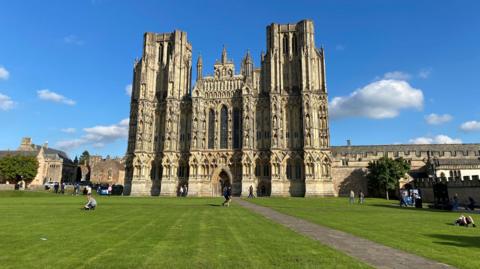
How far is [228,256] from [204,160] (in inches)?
2184

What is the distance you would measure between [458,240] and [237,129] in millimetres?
53688

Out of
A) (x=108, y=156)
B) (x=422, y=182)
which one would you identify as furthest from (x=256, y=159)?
(x=108, y=156)

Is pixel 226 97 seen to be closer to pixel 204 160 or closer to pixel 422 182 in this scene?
pixel 204 160

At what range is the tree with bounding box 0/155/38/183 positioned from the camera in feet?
264

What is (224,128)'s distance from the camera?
66125 mm

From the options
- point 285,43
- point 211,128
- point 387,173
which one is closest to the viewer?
point 387,173

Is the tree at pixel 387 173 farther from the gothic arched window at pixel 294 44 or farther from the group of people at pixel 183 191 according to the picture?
the group of people at pixel 183 191

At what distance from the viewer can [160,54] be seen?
7281 centimetres

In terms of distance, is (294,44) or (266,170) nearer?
(266,170)

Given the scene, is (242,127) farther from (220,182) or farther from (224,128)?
(220,182)

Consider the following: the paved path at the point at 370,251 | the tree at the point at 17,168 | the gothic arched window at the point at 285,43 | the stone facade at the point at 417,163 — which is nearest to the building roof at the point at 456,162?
the stone facade at the point at 417,163

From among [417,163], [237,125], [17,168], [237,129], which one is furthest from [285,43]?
[17,168]

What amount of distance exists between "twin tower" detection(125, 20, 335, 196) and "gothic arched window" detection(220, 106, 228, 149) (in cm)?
20

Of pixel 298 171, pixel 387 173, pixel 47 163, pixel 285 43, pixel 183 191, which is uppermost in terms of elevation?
pixel 285 43
